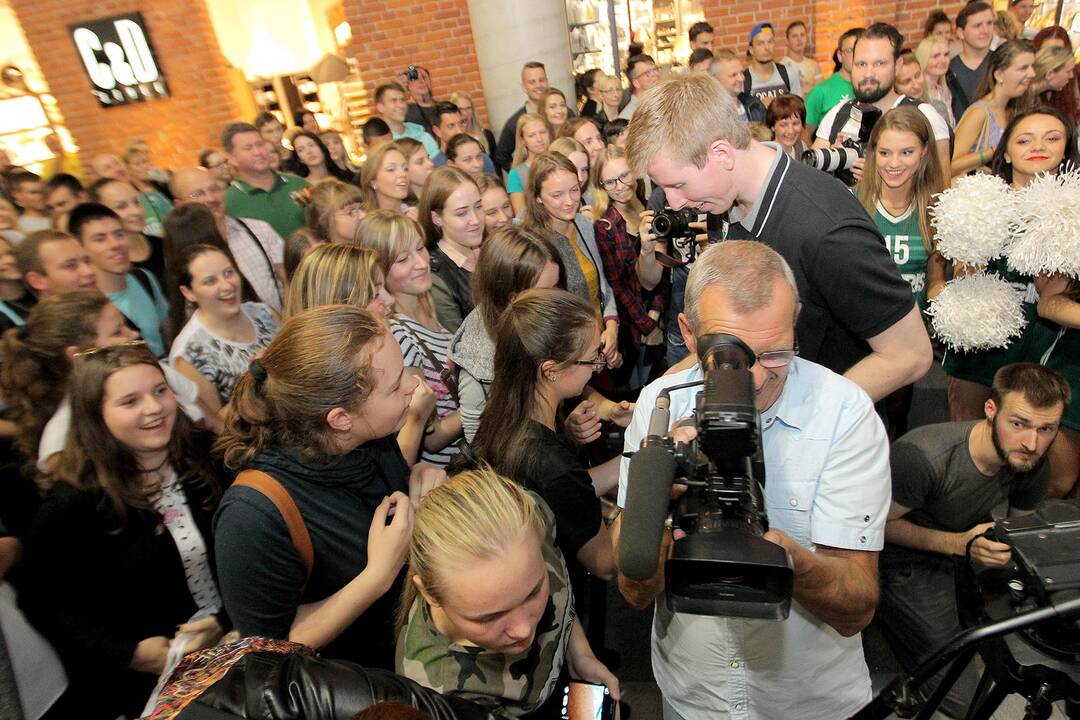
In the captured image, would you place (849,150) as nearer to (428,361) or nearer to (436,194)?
(436,194)

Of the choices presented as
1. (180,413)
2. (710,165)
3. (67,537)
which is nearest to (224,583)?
(67,537)

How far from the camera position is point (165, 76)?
24.1 ft

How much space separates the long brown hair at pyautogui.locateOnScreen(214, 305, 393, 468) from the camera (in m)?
1.47

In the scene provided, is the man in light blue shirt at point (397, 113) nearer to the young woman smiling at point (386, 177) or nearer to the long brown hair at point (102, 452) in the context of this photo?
the young woman smiling at point (386, 177)

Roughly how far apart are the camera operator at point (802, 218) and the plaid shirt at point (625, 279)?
5.41ft

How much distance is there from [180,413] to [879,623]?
258 centimetres

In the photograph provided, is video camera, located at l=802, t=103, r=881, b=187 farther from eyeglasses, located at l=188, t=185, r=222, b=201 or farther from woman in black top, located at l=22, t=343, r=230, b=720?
eyeglasses, located at l=188, t=185, r=222, b=201

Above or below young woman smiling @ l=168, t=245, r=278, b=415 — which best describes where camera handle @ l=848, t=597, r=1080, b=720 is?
below

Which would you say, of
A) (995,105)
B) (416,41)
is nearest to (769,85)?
(995,105)

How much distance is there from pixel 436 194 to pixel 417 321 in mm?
727

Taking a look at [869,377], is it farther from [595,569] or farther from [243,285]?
[243,285]

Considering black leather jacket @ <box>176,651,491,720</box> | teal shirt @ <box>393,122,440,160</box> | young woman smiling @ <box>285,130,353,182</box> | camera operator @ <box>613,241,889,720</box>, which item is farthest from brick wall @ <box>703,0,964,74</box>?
black leather jacket @ <box>176,651,491,720</box>

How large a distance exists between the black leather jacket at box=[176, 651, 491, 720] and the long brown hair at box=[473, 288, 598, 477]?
0.72m

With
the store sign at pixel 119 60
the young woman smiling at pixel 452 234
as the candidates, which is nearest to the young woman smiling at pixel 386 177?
the young woman smiling at pixel 452 234
